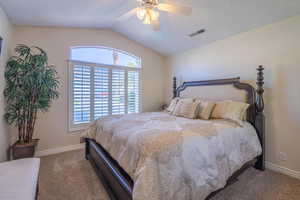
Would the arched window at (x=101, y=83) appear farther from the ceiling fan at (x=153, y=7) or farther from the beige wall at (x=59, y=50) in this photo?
the ceiling fan at (x=153, y=7)

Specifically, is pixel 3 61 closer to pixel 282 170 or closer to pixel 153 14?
pixel 153 14

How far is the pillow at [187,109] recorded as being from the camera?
285 cm

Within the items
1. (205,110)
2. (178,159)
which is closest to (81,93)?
(205,110)

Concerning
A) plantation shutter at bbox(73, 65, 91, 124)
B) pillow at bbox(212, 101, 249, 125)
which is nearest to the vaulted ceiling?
plantation shutter at bbox(73, 65, 91, 124)

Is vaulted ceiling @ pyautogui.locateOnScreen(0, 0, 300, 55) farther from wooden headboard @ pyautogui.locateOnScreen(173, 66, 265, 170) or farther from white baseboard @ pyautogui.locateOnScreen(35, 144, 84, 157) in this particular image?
white baseboard @ pyautogui.locateOnScreen(35, 144, 84, 157)

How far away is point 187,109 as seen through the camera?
9.68ft

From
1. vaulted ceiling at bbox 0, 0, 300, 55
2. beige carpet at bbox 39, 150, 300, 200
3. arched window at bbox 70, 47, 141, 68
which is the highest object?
vaulted ceiling at bbox 0, 0, 300, 55

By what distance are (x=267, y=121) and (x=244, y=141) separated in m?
0.85

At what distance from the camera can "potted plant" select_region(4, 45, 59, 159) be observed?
248 cm

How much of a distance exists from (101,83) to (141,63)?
135 cm

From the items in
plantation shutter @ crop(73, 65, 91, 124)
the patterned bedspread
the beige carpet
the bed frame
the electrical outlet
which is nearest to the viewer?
the patterned bedspread

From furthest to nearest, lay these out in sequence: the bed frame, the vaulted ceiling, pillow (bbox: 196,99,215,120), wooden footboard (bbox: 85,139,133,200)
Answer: pillow (bbox: 196,99,215,120)
the vaulted ceiling
the bed frame
wooden footboard (bbox: 85,139,133,200)

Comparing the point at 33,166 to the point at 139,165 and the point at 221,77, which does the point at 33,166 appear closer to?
the point at 139,165

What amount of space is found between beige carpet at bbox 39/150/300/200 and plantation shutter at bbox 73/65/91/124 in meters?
1.19
